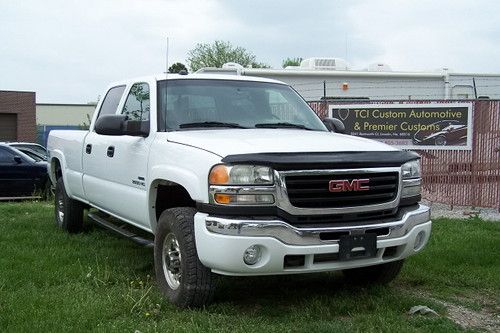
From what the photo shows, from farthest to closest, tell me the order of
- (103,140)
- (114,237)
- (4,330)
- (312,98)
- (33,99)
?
(33,99) < (312,98) < (114,237) < (103,140) < (4,330)

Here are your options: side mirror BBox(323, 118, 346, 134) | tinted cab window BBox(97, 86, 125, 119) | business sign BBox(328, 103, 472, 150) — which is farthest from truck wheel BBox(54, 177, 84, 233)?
business sign BBox(328, 103, 472, 150)

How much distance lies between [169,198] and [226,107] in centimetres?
102

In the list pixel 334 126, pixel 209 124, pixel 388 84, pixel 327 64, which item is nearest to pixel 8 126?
pixel 327 64

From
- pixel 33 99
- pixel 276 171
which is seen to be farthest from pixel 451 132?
pixel 33 99

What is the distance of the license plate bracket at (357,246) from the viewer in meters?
4.16

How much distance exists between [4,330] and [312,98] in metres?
10.2

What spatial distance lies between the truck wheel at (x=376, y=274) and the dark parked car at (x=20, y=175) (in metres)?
9.40

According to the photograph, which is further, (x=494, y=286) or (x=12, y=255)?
(x=12, y=255)

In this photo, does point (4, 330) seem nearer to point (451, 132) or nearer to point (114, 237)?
point (114, 237)

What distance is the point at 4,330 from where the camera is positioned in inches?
159

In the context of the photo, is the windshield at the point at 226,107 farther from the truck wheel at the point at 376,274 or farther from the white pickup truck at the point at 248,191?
the truck wheel at the point at 376,274

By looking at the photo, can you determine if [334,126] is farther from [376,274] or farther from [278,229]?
[278,229]

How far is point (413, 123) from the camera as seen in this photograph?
10.1 m

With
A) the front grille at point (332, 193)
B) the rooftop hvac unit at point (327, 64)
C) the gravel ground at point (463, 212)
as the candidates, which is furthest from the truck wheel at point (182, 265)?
the rooftop hvac unit at point (327, 64)
